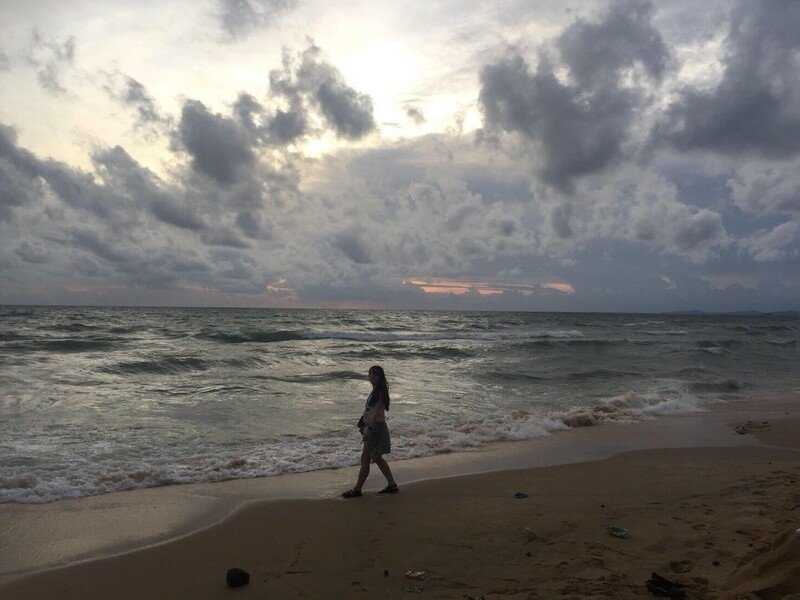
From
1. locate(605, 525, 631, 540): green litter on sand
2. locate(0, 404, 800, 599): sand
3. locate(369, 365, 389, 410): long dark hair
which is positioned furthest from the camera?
locate(369, 365, 389, 410): long dark hair

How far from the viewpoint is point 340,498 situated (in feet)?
22.9

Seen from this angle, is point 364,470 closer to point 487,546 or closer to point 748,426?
point 487,546

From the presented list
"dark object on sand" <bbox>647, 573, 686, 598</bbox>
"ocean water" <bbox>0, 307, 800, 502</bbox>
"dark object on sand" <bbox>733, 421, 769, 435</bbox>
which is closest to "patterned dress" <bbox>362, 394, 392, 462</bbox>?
"ocean water" <bbox>0, 307, 800, 502</bbox>

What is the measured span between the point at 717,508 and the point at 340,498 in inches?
185

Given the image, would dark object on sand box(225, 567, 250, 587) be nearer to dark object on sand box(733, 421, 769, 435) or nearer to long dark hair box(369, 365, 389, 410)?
long dark hair box(369, 365, 389, 410)

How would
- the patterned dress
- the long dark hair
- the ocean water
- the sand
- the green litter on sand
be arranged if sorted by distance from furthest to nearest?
the ocean water
the long dark hair
the patterned dress
the green litter on sand
the sand

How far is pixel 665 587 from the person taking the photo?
13.3ft

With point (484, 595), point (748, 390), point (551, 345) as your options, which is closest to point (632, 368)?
point (748, 390)

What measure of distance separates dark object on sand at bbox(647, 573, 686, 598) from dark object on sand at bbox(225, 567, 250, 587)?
3.38 meters

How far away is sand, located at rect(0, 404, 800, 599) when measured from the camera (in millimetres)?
4371

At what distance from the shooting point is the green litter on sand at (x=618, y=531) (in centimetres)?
539

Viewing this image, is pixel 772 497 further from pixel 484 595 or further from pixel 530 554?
pixel 484 595

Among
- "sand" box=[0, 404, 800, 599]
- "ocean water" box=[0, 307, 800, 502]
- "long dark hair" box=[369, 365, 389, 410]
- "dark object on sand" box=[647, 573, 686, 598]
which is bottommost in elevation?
"ocean water" box=[0, 307, 800, 502]

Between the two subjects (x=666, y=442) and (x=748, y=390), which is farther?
(x=748, y=390)
